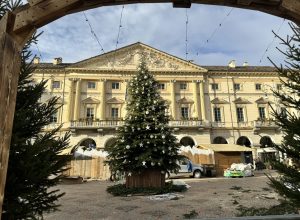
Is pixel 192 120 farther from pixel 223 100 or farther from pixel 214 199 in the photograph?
pixel 214 199

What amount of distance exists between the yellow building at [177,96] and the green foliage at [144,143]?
23.7 meters

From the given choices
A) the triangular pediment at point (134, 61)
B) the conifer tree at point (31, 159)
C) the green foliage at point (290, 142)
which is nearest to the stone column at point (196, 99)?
the triangular pediment at point (134, 61)

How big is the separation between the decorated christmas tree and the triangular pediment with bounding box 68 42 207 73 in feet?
90.6

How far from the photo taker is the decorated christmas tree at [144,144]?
14922 mm

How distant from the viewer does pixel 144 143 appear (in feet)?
49.3

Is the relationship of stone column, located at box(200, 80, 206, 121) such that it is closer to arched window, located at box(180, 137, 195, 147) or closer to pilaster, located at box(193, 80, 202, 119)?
pilaster, located at box(193, 80, 202, 119)

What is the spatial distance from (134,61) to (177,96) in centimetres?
825

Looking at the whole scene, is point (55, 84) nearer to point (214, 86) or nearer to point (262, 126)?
point (214, 86)

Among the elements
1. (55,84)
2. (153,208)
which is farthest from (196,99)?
(153,208)

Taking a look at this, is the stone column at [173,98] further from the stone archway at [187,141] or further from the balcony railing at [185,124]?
the stone archway at [187,141]

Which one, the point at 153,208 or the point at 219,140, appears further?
the point at 219,140

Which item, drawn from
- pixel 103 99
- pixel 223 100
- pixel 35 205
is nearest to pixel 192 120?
pixel 223 100

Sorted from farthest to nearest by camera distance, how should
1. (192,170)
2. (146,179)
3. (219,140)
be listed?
(219,140) < (192,170) < (146,179)

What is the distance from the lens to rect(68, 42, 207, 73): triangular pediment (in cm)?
4281
